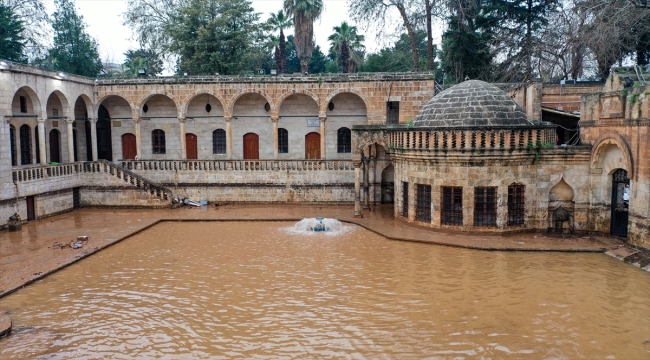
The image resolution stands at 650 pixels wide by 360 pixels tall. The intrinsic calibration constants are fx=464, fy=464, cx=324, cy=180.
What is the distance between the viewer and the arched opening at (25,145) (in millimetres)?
24672

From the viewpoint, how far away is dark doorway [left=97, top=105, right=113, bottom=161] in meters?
30.1

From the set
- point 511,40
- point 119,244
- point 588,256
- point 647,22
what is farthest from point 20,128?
point 647,22

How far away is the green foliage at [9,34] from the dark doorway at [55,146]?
8.07 meters

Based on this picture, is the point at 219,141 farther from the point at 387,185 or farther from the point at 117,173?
the point at 387,185

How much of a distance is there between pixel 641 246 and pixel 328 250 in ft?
31.3

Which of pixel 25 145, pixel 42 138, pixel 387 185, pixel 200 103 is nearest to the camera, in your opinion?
pixel 42 138

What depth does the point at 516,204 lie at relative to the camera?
16578 mm

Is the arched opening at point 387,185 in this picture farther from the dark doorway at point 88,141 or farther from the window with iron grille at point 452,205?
the dark doorway at point 88,141

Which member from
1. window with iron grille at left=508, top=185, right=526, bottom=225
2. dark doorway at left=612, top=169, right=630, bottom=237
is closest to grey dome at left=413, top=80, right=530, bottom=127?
window with iron grille at left=508, top=185, right=526, bottom=225

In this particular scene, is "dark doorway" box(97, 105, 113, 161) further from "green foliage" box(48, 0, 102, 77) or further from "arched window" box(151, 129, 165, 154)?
"green foliage" box(48, 0, 102, 77)

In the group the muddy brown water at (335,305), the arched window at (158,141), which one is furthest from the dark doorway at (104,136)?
the muddy brown water at (335,305)

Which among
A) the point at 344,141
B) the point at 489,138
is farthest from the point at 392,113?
the point at 489,138

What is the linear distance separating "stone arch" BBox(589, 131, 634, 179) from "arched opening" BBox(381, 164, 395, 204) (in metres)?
9.20

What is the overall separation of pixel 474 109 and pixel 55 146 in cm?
2352
